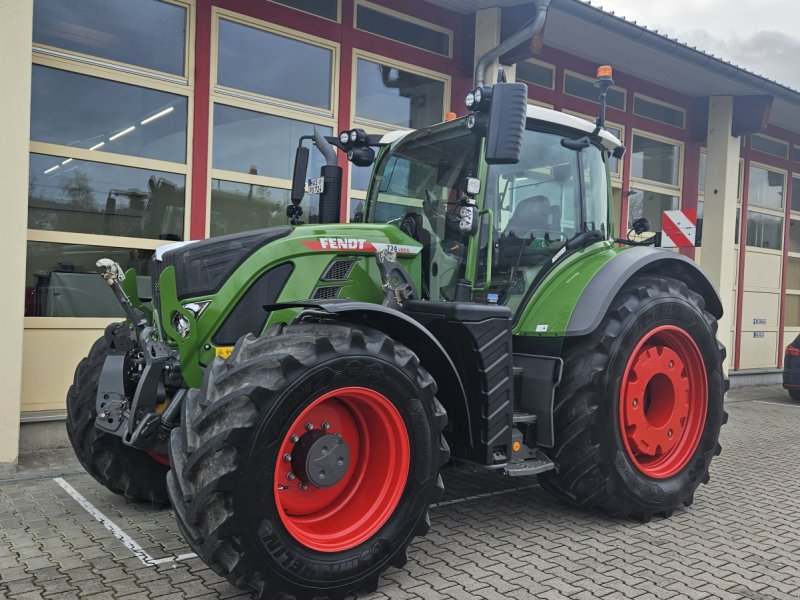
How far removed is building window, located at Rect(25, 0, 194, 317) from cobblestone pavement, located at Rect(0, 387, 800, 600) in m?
1.93

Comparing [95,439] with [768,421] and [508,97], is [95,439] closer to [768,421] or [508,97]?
[508,97]

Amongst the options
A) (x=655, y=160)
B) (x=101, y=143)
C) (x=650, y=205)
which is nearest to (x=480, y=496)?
(x=101, y=143)

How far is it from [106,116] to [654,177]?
8.57 m

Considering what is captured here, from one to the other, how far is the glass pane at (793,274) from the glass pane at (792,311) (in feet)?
0.66

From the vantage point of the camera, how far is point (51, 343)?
6.10 metres

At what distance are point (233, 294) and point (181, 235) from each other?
11.7 ft

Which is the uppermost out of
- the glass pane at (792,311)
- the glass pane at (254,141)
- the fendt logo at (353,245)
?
the glass pane at (254,141)

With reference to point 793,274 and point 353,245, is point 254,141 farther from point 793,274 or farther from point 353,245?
point 793,274

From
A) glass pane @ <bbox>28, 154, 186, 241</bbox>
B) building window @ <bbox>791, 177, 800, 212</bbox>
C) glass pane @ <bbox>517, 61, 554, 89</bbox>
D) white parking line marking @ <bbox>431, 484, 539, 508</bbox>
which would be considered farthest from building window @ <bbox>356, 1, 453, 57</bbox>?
building window @ <bbox>791, 177, 800, 212</bbox>

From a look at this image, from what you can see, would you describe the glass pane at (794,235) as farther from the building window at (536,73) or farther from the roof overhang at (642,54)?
the building window at (536,73)

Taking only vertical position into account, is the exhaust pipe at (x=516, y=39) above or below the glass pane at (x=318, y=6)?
below

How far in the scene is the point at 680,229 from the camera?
7.71m

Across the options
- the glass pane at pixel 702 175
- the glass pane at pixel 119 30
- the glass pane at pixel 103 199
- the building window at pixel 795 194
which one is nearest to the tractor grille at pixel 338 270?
the glass pane at pixel 103 199

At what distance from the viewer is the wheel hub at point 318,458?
9.93ft
